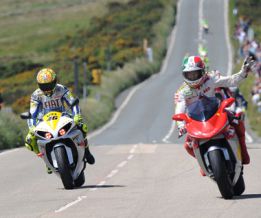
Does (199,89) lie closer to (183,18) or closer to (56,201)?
(56,201)

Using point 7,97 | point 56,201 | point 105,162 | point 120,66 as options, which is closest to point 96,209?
point 56,201

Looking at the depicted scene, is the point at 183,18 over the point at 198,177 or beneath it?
beneath

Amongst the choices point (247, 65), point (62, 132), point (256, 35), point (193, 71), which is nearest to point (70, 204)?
point (62, 132)

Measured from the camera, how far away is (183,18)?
94.1m

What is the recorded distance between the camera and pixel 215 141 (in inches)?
485

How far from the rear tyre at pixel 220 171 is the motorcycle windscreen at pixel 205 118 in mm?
271

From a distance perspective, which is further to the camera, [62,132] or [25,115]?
[25,115]

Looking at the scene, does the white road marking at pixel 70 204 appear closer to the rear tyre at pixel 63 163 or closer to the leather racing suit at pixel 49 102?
the rear tyre at pixel 63 163

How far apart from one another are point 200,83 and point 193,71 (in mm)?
210

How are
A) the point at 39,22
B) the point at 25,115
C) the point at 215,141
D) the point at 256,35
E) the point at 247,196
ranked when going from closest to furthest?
the point at 215,141
the point at 247,196
the point at 25,115
the point at 256,35
the point at 39,22

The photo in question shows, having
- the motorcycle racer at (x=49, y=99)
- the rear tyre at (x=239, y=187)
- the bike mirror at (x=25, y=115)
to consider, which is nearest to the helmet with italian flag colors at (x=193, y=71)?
the rear tyre at (x=239, y=187)

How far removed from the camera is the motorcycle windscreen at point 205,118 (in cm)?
1216

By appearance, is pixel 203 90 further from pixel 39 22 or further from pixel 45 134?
pixel 39 22

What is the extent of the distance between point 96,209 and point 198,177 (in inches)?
189
